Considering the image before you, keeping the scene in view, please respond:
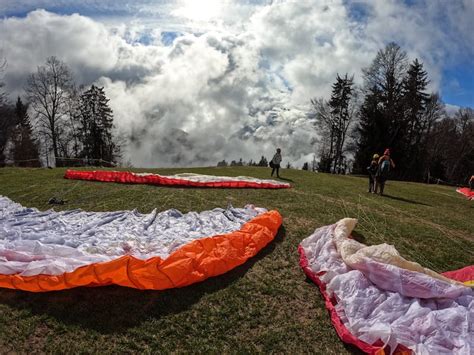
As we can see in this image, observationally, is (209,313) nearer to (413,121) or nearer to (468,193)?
(468,193)

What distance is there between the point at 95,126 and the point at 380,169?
42133 millimetres

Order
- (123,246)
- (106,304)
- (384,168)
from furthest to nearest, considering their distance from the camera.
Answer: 1. (384,168)
2. (123,246)
3. (106,304)

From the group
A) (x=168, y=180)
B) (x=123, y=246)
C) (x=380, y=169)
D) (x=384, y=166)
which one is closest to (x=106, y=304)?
(x=123, y=246)

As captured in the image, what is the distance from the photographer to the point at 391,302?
4.92 metres

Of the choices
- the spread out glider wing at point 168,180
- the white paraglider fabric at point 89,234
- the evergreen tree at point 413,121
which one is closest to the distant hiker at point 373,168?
the spread out glider wing at point 168,180

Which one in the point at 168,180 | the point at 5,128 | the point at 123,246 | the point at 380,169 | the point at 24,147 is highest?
the point at 5,128

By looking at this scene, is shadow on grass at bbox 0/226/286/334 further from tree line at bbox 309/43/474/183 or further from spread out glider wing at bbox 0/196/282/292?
tree line at bbox 309/43/474/183

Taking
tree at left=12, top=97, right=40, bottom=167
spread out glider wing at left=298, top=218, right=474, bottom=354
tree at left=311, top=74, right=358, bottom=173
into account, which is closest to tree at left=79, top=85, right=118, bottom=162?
tree at left=12, top=97, right=40, bottom=167

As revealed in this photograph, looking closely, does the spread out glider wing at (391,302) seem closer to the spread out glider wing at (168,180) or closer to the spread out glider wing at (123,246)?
the spread out glider wing at (123,246)

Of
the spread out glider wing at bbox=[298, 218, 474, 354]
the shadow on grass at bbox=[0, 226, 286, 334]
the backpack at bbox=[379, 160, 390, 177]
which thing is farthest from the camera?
the backpack at bbox=[379, 160, 390, 177]

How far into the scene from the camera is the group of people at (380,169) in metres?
14.8

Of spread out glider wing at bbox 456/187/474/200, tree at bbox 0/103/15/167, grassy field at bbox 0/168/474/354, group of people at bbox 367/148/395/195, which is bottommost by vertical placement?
grassy field at bbox 0/168/474/354

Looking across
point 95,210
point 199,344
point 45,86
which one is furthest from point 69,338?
point 45,86

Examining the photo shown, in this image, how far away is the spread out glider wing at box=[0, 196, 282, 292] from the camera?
5137mm
